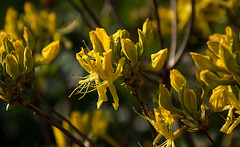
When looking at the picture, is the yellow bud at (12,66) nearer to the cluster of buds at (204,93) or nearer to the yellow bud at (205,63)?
the cluster of buds at (204,93)

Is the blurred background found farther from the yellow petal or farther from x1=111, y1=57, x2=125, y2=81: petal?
x1=111, y1=57, x2=125, y2=81: petal

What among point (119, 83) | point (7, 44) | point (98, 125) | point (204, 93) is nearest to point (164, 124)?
point (204, 93)

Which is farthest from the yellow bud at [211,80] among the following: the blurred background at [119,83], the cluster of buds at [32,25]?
the cluster of buds at [32,25]

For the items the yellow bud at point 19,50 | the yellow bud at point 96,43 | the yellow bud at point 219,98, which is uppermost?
the yellow bud at point 19,50

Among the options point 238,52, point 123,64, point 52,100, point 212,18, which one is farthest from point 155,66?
point 52,100

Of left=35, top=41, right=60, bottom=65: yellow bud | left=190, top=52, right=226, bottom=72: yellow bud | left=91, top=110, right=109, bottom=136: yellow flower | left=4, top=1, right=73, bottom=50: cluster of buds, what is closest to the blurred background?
left=4, top=1, right=73, bottom=50: cluster of buds

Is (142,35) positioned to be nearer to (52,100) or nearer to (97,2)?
(52,100)

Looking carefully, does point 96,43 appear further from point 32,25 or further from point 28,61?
point 32,25
